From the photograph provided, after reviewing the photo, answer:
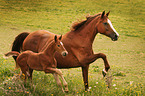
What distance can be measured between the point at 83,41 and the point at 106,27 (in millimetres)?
742

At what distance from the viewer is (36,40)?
693 centimetres

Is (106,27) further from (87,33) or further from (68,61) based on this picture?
(68,61)

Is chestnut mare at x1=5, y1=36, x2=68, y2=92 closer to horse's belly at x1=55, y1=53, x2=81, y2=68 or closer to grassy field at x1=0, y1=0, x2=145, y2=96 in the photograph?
grassy field at x1=0, y1=0, x2=145, y2=96

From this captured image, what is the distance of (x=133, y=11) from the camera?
2744 centimetres

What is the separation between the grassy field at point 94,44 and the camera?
6543mm

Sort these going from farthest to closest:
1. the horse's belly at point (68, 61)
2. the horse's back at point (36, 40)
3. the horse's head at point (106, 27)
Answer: the horse's back at point (36, 40)
the horse's belly at point (68, 61)
the horse's head at point (106, 27)

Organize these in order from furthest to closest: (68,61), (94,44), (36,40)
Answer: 1. (94,44)
2. (36,40)
3. (68,61)

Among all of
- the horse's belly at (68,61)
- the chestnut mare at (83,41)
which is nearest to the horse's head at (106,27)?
the chestnut mare at (83,41)

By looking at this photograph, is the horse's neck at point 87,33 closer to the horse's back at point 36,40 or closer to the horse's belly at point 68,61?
the horse's belly at point 68,61

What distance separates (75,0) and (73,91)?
23.7m

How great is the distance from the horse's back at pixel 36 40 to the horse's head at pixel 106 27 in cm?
145

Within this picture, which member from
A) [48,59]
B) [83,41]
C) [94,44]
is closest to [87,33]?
[83,41]

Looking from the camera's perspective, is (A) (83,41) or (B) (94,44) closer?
(A) (83,41)

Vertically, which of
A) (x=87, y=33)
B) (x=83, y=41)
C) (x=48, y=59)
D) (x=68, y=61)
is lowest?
(x=68, y=61)
